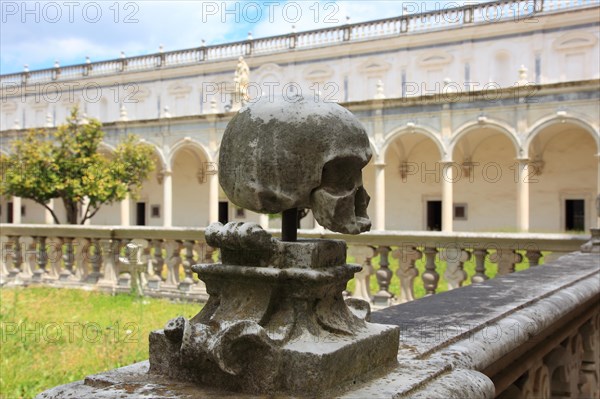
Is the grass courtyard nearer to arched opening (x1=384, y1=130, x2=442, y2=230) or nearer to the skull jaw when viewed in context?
the skull jaw

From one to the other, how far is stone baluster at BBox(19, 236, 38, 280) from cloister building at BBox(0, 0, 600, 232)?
16.1 m

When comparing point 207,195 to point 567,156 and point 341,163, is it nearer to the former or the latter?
point 567,156

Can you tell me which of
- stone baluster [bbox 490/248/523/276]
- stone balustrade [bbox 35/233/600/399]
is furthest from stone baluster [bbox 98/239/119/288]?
stone balustrade [bbox 35/233/600/399]

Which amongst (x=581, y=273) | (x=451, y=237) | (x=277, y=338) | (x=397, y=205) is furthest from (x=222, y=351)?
(x=397, y=205)

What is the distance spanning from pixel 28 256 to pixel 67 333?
3.51 metres

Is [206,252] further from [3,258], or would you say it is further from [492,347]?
[492,347]

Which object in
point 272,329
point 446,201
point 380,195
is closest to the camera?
point 272,329

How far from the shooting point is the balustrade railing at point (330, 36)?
1090 inches

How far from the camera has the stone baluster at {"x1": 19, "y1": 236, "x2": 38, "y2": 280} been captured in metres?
9.22

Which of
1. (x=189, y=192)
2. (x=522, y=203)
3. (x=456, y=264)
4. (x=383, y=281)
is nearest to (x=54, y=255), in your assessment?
(x=383, y=281)

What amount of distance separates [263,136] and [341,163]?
252 mm

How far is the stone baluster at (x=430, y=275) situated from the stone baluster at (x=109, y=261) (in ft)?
14.7

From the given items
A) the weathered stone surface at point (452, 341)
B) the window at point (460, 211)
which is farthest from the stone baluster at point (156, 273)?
the window at point (460, 211)

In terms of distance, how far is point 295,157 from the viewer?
1.68 m
